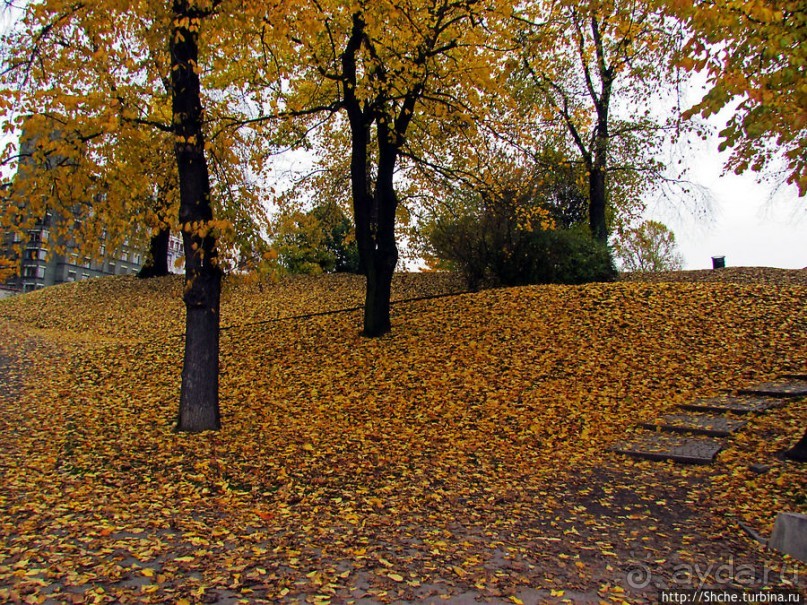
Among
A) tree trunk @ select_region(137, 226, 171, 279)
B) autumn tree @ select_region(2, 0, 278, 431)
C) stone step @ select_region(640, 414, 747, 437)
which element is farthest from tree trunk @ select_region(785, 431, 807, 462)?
tree trunk @ select_region(137, 226, 171, 279)

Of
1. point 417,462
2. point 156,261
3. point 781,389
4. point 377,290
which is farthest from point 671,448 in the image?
point 156,261

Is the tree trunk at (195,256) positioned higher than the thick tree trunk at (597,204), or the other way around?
the thick tree trunk at (597,204)

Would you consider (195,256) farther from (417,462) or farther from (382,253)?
(382,253)

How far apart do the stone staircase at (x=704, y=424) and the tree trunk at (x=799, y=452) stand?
2.04 ft

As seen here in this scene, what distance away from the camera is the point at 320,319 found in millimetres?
13297

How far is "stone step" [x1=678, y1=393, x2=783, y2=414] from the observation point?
7.28 meters

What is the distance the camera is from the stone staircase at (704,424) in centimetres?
627

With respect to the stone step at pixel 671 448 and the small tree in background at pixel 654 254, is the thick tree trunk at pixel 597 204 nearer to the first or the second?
the stone step at pixel 671 448

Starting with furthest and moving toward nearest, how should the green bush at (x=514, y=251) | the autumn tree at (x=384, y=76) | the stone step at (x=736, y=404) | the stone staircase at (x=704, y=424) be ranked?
the green bush at (x=514, y=251) < the autumn tree at (x=384, y=76) < the stone step at (x=736, y=404) < the stone staircase at (x=704, y=424)

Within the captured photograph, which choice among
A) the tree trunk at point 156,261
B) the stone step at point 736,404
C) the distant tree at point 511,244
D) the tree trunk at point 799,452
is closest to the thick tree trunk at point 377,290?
the distant tree at point 511,244

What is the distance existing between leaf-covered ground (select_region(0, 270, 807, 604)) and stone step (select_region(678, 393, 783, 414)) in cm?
19

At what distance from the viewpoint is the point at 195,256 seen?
23.1ft

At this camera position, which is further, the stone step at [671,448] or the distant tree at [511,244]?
the distant tree at [511,244]

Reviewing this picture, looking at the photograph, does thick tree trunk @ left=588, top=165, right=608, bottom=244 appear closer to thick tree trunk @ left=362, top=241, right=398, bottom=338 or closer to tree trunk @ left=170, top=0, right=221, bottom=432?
thick tree trunk @ left=362, top=241, right=398, bottom=338
